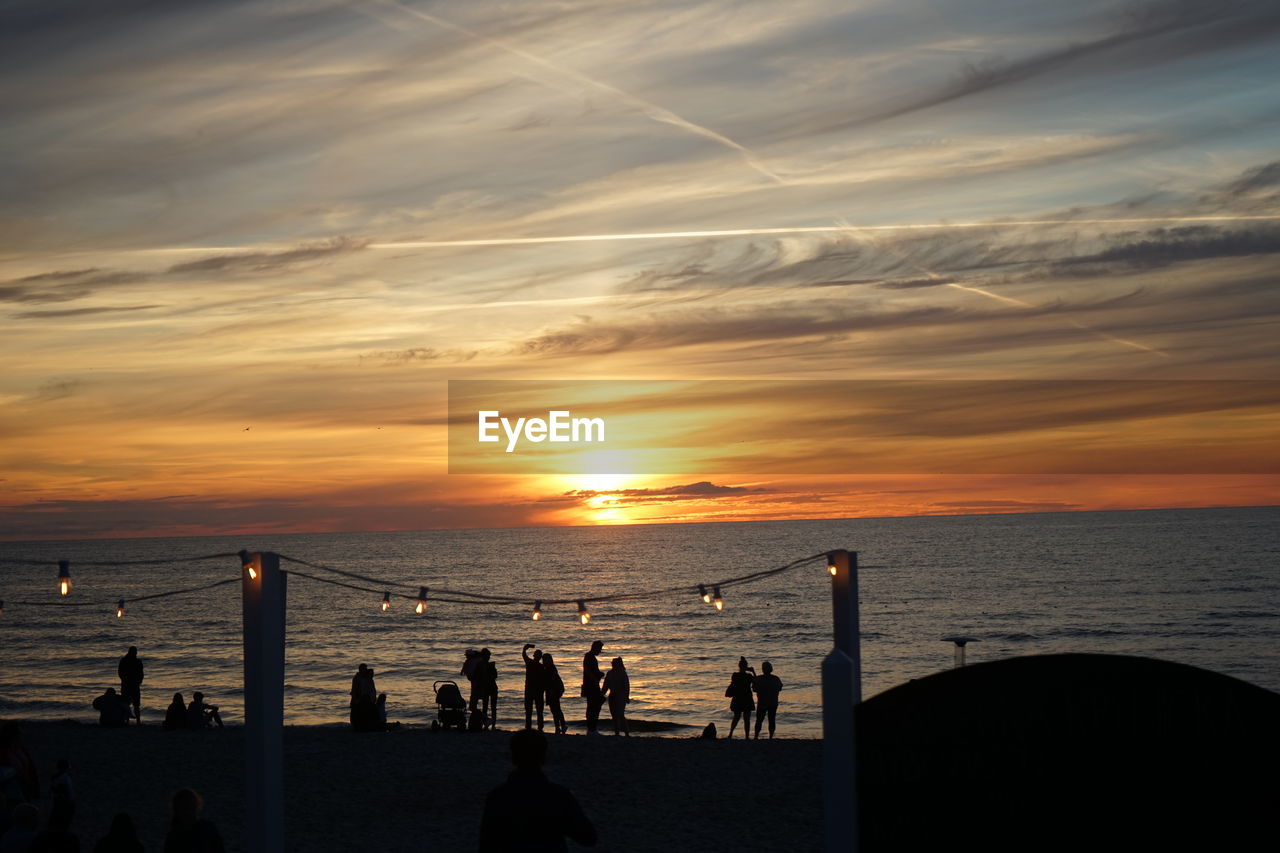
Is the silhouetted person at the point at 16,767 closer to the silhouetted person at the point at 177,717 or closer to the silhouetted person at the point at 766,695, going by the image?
the silhouetted person at the point at 177,717

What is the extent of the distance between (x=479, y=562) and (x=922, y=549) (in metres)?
55.4

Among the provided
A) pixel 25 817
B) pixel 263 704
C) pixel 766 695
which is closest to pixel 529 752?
pixel 25 817

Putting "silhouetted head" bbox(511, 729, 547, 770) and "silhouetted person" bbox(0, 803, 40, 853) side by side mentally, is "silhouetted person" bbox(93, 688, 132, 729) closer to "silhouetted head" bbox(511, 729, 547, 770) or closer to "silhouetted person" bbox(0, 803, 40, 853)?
"silhouetted person" bbox(0, 803, 40, 853)

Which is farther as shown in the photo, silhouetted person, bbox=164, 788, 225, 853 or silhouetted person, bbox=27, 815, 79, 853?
silhouetted person, bbox=27, 815, 79, 853

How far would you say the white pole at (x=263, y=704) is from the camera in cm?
1021

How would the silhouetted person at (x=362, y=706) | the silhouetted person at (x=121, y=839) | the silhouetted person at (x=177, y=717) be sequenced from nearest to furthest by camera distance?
the silhouetted person at (x=121, y=839), the silhouetted person at (x=362, y=706), the silhouetted person at (x=177, y=717)

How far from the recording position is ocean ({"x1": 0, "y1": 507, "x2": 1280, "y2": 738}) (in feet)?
132

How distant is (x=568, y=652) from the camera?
55594 mm

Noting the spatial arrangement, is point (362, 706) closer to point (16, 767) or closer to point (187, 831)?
point (16, 767)

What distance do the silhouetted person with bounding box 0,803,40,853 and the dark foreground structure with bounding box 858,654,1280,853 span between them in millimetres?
5642

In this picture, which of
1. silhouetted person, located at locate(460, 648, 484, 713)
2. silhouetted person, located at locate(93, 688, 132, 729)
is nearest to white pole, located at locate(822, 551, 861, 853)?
silhouetted person, located at locate(460, 648, 484, 713)

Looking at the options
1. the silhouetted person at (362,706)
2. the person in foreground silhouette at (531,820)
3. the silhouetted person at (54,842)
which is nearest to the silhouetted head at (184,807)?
the silhouetted person at (54,842)

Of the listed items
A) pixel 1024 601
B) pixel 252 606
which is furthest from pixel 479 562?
pixel 252 606

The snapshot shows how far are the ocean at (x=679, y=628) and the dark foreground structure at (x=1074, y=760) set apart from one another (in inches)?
354
